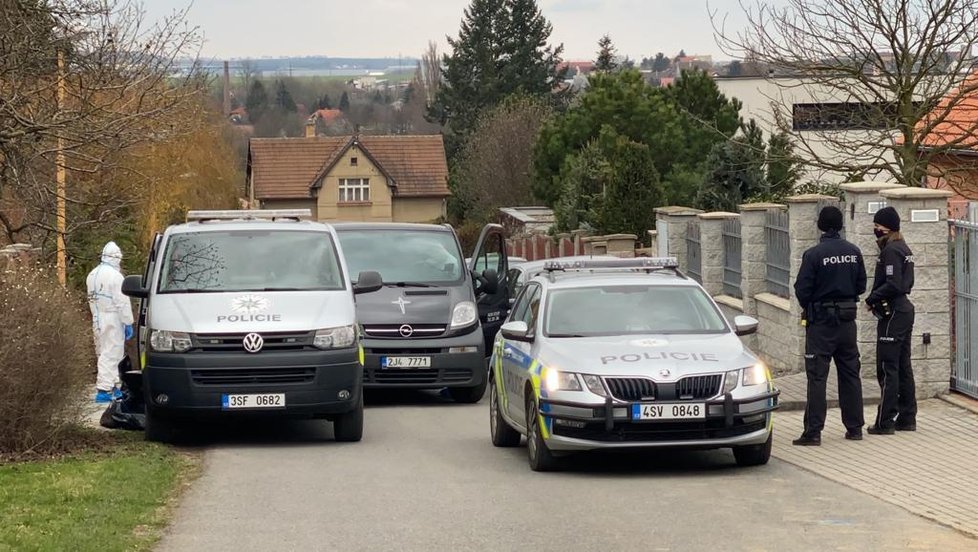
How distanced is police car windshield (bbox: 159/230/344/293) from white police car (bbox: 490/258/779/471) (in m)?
2.37

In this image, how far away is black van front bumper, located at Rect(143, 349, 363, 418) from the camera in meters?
12.9

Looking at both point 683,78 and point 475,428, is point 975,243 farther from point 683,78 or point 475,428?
point 683,78

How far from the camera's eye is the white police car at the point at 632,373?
35.9 ft

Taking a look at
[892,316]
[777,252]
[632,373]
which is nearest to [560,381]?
[632,373]

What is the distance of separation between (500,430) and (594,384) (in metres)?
2.47

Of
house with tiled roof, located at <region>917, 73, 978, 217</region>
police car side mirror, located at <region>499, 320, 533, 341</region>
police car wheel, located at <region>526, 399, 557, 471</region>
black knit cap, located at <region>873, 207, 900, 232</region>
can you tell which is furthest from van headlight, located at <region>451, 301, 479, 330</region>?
house with tiled roof, located at <region>917, 73, 978, 217</region>

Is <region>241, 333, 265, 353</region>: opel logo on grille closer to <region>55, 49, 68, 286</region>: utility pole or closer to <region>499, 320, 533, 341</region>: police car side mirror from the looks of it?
<region>499, 320, 533, 341</region>: police car side mirror

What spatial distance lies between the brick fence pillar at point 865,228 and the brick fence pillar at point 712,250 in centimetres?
601

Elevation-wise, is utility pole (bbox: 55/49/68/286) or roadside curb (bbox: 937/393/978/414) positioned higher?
utility pole (bbox: 55/49/68/286)

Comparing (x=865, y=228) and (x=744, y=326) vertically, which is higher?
(x=865, y=228)

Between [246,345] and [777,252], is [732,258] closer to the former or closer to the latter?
[777,252]

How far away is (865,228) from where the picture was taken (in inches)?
619

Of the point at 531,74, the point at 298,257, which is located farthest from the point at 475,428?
the point at 531,74

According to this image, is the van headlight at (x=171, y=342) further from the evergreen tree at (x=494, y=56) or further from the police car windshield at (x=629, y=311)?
the evergreen tree at (x=494, y=56)
